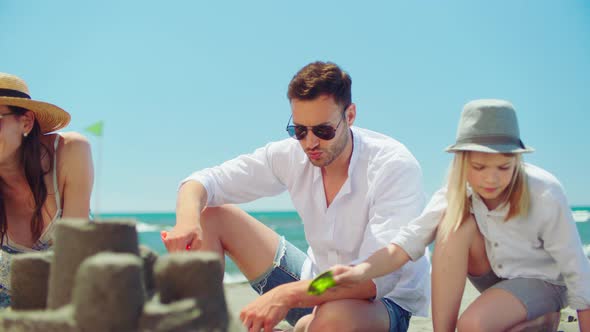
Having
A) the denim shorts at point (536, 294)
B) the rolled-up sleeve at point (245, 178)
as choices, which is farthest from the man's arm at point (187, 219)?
the denim shorts at point (536, 294)

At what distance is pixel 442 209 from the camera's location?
3.58 metres

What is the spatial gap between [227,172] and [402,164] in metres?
1.35

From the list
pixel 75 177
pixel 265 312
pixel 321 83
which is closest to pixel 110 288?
pixel 265 312

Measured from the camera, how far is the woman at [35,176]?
4156mm

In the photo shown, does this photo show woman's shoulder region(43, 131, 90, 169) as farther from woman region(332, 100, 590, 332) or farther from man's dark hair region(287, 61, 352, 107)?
woman region(332, 100, 590, 332)

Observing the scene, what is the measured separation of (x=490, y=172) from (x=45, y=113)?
311cm

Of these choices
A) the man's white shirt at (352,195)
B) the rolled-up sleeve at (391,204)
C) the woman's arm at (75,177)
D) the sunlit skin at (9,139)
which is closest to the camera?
the rolled-up sleeve at (391,204)

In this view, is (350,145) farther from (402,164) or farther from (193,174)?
(193,174)

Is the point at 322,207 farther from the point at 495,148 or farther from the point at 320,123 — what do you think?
the point at 495,148

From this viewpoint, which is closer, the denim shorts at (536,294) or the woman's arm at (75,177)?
the denim shorts at (536,294)

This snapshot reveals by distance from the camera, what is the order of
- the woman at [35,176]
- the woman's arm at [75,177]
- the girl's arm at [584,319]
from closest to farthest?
the girl's arm at [584,319] → the woman at [35,176] → the woman's arm at [75,177]

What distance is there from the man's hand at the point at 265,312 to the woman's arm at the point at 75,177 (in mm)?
1722

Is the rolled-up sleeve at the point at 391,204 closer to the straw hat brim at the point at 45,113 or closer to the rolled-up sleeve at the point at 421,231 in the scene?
the rolled-up sleeve at the point at 421,231

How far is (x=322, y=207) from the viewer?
4.17m
